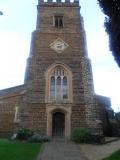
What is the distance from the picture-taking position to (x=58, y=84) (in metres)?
28.4

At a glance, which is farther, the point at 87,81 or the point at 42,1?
the point at 42,1

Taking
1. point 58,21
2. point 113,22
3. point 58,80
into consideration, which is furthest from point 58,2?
point 113,22

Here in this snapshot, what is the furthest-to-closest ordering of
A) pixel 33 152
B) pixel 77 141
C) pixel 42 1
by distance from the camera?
pixel 42 1, pixel 77 141, pixel 33 152

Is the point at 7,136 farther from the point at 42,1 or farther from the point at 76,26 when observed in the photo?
the point at 42,1

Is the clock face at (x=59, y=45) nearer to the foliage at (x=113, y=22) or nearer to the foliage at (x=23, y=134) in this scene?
the foliage at (x=23, y=134)

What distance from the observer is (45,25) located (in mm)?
31359

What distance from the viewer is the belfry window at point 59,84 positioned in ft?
91.2

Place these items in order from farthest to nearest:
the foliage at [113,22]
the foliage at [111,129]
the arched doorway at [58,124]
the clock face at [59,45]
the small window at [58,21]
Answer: the small window at [58,21] → the foliage at [111,129] → the clock face at [59,45] → the arched doorway at [58,124] → the foliage at [113,22]

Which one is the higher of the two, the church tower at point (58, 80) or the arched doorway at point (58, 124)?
the church tower at point (58, 80)

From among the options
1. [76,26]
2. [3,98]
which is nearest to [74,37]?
[76,26]

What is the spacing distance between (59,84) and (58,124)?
151 inches

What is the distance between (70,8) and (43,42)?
5790mm

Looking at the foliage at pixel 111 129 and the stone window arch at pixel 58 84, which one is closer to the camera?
the stone window arch at pixel 58 84

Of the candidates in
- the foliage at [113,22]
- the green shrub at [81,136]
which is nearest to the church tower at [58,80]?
the green shrub at [81,136]
